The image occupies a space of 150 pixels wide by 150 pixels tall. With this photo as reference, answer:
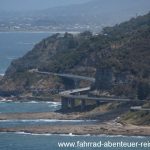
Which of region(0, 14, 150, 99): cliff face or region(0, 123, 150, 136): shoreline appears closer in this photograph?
region(0, 123, 150, 136): shoreline

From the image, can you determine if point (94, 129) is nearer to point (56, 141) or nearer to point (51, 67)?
point (56, 141)

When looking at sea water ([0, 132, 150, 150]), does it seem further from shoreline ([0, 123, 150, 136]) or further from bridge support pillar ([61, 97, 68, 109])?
bridge support pillar ([61, 97, 68, 109])

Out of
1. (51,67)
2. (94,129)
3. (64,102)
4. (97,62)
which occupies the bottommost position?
(64,102)

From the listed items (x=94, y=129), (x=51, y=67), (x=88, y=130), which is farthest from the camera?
Result: (x=51, y=67)

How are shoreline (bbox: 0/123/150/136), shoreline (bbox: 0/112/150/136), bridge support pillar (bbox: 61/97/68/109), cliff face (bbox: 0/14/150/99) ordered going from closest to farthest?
shoreline (bbox: 0/123/150/136) < shoreline (bbox: 0/112/150/136) < bridge support pillar (bbox: 61/97/68/109) < cliff face (bbox: 0/14/150/99)

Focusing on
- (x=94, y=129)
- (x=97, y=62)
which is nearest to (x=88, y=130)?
(x=94, y=129)

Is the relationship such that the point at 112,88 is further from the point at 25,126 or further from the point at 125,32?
the point at 125,32

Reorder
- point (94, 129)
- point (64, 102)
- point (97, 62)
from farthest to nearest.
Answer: point (97, 62) → point (64, 102) → point (94, 129)

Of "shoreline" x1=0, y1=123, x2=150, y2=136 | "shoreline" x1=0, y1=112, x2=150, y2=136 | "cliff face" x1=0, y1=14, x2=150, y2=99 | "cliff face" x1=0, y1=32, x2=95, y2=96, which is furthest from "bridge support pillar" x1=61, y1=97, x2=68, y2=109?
"shoreline" x1=0, y1=123, x2=150, y2=136

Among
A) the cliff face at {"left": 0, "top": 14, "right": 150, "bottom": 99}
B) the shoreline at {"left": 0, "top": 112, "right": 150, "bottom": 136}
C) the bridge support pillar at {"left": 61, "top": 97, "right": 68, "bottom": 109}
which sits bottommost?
the bridge support pillar at {"left": 61, "top": 97, "right": 68, "bottom": 109}
